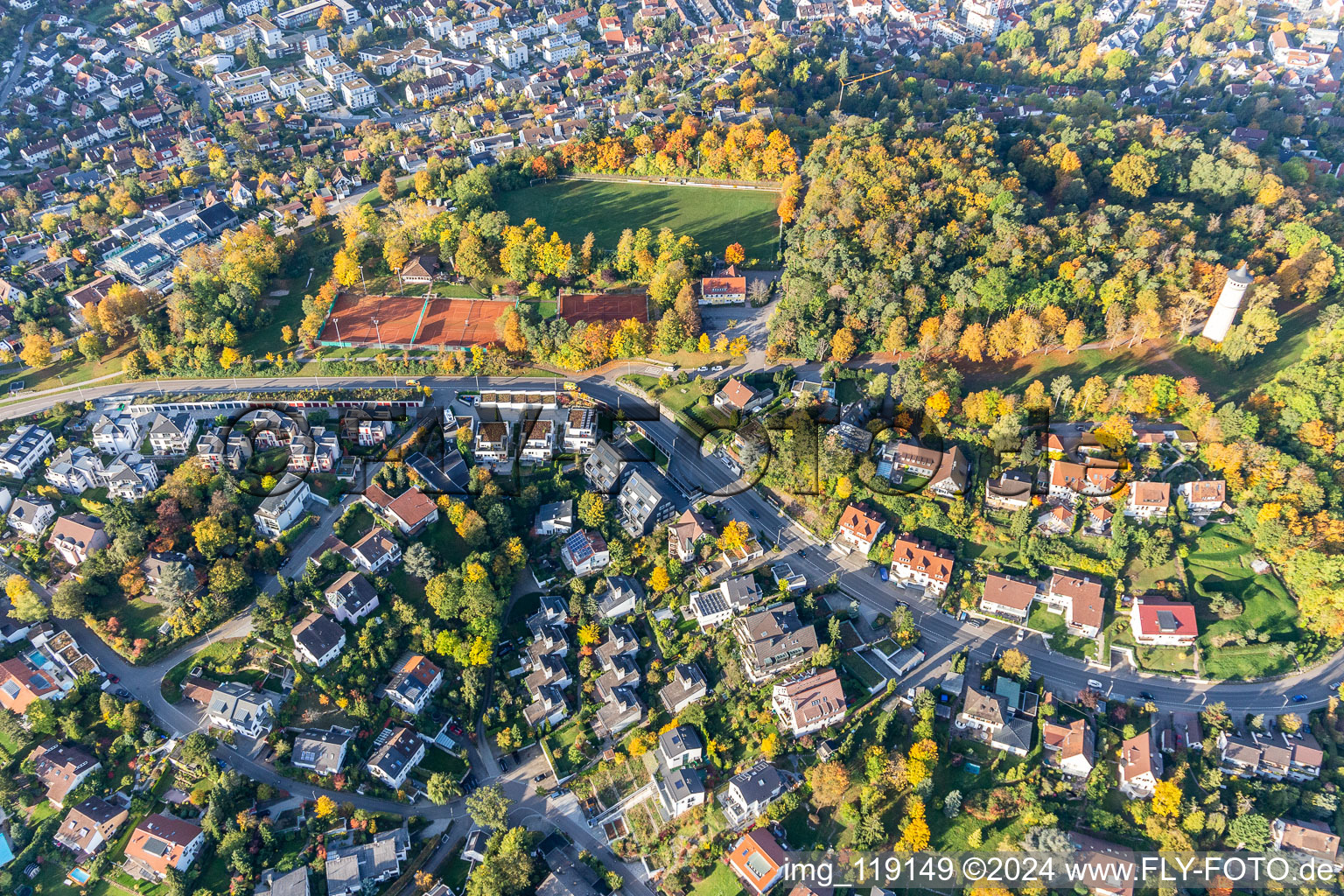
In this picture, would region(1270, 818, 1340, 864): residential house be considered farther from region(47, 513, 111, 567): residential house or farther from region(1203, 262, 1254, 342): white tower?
region(47, 513, 111, 567): residential house

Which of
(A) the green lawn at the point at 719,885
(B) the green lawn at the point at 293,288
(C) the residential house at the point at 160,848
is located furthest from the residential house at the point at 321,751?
(B) the green lawn at the point at 293,288

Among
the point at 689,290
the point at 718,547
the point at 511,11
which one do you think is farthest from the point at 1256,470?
the point at 511,11

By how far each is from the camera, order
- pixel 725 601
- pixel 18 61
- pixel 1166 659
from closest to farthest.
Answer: pixel 1166 659, pixel 725 601, pixel 18 61

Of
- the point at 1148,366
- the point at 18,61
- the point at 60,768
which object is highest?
the point at 18,61

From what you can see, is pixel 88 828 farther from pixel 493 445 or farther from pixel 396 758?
pixel 493 445

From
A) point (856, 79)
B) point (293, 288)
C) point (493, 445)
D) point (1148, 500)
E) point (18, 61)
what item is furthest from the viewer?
Answer: point (18, 61)

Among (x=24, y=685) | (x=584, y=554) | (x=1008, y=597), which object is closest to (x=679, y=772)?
(x=584, y=554)

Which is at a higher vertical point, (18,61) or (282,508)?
(18,61)
